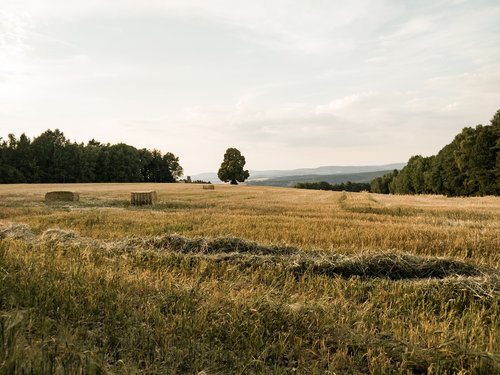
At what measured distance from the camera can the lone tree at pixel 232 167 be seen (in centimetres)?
10488

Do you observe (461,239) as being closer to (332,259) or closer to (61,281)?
(332,259)

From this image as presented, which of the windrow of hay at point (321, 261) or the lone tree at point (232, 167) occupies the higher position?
the lone tree at point (232, 167)

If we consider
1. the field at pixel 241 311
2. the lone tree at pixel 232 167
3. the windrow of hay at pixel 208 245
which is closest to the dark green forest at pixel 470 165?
the lone tree at pixel 232 167

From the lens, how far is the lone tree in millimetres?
104875

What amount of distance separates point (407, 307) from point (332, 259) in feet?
7.99

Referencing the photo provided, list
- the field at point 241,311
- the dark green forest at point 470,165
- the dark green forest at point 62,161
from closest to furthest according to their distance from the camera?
the field at point 241,311, the dark green forest at point 470,165, the dark green forest at point 62,161

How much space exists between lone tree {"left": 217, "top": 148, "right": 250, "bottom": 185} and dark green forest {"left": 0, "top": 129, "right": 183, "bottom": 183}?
22.4m

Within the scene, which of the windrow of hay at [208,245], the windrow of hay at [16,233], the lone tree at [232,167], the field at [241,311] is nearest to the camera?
the field at [241,311]

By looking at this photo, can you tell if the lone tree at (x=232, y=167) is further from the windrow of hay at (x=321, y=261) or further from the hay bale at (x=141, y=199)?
the windrow of hay at (x=321, y=261)

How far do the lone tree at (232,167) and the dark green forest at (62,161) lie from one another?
2239 centimetres

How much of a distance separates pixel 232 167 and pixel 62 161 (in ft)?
139

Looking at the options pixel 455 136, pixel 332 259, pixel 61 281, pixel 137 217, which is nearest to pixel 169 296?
pixel 61 281

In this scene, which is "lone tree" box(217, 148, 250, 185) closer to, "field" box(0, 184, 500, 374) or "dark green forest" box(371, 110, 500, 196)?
"dark green forest" box(371, 110, 500, 196)

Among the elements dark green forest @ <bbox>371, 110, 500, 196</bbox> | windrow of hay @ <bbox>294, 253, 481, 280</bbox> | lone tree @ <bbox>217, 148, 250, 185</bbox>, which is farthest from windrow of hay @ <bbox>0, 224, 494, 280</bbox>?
lone tree @ <bbox>217, 148, 250, 185</bbox>
